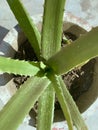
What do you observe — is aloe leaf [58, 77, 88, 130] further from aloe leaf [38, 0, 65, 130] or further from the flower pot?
the flower pot

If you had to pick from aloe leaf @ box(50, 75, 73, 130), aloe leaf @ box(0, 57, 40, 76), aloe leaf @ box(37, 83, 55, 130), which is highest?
aloe leaf @ box(0, 57, 40, 76)

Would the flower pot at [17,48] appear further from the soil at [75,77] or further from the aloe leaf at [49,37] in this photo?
the aloe leaf at [49,37]

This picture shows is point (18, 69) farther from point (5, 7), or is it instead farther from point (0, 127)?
point (5, 7)

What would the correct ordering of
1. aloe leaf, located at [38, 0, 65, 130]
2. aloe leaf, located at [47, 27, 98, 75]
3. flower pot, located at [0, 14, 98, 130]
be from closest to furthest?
aloe leaf, located at [47, 27, 98, 75], aloe leaf, located at [38, 0, 65, 130], flower pot, located at [0, 14, 98, 130]

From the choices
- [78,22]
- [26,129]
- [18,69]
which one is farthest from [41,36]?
[26,129]

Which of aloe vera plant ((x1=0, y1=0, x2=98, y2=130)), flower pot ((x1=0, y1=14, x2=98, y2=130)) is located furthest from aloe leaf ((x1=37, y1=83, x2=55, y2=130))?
flower pot ((x1=0, y1=14, x2=98, y2=130))

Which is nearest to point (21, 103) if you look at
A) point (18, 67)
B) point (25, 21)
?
point (18, 67)
